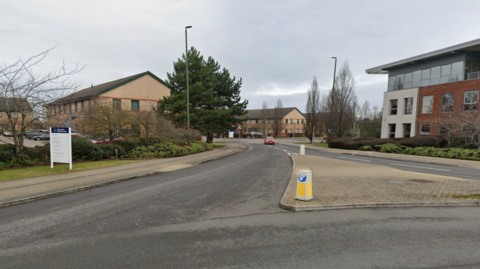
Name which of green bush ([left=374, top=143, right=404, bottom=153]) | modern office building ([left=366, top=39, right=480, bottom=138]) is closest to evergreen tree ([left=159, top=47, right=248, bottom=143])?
green bush ([left=374, top=143, right=404, bottom=153])

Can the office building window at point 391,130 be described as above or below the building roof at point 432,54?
Answer: below

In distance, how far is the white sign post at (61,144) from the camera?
1038 centimetres

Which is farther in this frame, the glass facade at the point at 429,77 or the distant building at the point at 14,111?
the glass facade at the point at 429,77

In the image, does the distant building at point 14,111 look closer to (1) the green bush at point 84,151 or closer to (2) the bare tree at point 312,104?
(1) the green bush at point 84,151

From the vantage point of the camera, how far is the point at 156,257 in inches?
135

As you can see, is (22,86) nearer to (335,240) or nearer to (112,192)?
(112,192)

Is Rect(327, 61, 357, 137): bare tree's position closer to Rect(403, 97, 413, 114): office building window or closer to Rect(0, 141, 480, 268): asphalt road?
Rect(403, 97, 413, 114): office building window

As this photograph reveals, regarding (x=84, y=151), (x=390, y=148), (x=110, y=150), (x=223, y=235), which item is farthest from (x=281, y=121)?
(x=223, y=235)

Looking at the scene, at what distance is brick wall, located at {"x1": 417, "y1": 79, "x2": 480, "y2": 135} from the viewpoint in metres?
23.6

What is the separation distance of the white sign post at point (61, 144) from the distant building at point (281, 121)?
2293 inches

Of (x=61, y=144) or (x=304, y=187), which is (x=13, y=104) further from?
(x=304, y=187)

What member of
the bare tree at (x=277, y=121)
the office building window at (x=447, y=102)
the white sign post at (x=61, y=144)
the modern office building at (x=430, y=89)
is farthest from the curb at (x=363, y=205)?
the bare tree at (x=277, y=121)

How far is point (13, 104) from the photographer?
1018 centimetres

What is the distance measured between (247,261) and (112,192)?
18.3ft
